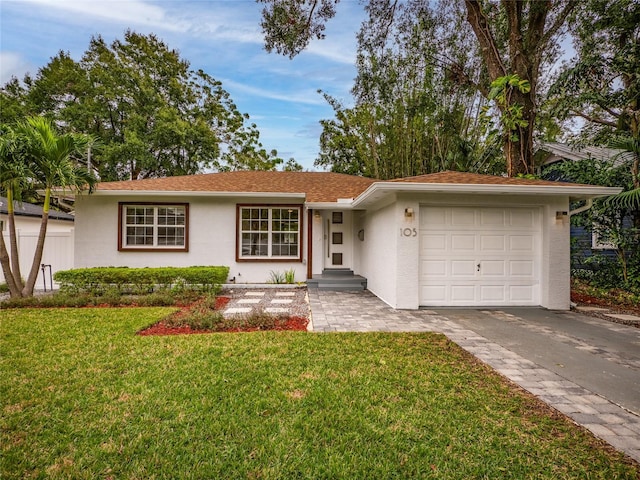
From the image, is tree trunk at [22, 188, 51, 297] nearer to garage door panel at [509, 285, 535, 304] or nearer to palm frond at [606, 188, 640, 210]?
garage door panel at [509, 285, 535, 304]

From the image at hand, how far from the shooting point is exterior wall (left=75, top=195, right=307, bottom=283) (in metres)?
10.3

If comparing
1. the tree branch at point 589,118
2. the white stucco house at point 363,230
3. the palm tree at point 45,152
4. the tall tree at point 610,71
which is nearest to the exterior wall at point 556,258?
the white stucco house at point 363,230

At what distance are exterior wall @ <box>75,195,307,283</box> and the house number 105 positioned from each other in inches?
170

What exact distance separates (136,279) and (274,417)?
780 cm

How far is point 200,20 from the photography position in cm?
923

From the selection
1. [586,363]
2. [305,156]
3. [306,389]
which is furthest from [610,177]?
[305,156]

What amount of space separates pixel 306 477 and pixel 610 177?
10.8 meters

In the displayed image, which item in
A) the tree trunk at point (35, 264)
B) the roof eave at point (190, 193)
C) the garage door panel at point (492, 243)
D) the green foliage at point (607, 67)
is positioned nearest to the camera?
the garage door panel at point (492, 243)

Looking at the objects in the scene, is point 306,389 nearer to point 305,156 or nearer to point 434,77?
point 434,77

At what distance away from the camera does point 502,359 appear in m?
4.28

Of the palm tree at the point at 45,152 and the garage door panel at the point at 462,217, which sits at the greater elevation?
the palm tree at the point at 45,152

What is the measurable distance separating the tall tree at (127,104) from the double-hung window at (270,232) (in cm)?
1094

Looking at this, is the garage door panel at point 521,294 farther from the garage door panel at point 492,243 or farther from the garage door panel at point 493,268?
the garage door panel at point 492,243

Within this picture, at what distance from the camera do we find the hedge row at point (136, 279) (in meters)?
8.97
